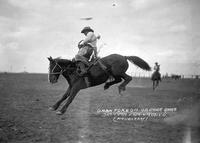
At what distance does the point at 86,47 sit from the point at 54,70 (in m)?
1.25

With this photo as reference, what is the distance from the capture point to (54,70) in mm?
6688

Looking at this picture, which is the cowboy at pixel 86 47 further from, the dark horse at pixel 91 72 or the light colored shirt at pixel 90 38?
the dark horse at pixel 91 72

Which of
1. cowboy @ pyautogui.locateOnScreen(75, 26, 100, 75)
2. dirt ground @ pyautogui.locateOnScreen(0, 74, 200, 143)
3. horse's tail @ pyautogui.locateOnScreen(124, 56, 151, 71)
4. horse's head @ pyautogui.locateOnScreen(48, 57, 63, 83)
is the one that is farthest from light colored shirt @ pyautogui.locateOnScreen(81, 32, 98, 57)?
dirt ground @ pyautogui.locateOnScreen(0, 74, 200, 143)

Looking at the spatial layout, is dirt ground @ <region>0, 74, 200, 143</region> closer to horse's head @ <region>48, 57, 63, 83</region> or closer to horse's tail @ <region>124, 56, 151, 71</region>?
horse's head @ <region>48, 57, 63, 83</region>

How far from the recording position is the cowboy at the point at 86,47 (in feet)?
22.1

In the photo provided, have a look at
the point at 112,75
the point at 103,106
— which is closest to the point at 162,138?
the point at 112,75

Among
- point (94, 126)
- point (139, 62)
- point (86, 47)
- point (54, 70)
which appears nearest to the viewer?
point (54, 70)

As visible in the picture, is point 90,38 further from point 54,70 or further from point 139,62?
point 139,62

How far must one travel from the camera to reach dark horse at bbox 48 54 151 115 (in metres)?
6.61

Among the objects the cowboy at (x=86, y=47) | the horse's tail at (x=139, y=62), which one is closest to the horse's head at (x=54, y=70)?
the cowboy at (x=86, y=47)

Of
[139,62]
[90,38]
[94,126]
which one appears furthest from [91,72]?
[94,126]

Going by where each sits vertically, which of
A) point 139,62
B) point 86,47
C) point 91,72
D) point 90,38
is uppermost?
point 90,38

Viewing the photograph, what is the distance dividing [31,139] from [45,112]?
3.81 meters

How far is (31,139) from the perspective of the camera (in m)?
7.58
